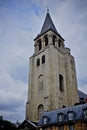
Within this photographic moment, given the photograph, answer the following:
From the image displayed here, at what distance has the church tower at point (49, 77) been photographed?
36.3m

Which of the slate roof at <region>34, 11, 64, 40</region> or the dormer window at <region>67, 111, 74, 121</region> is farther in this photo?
the slate roof at <region>34, 11, 64, 40</region>

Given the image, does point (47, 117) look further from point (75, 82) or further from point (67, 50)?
point (67, 50)

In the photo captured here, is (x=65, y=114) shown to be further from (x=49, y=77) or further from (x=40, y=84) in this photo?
(x=40, y=84)

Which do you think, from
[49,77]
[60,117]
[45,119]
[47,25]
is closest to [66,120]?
[60,117]

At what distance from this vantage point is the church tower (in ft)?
119

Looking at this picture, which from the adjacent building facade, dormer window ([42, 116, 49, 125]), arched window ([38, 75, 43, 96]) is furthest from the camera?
arched window ([38, 75, 43, 96])

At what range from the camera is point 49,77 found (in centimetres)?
3750

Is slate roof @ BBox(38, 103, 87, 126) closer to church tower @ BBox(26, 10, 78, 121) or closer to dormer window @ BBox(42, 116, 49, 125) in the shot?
dormer window @ BBox(42, 116, 49, 125)

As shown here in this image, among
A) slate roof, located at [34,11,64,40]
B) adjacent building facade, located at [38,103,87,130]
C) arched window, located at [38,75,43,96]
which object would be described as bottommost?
adjacent building facade, located at [38,103,87,130]

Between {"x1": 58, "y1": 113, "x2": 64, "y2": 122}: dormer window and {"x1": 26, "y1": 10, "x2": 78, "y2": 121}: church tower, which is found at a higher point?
{"x1": 26, "y1": 10, "x2": 78, "y2": 121}: church tower

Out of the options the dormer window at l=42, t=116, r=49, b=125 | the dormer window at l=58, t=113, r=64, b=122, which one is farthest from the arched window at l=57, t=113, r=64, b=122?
the dormer window at l=42, t=116, r=49, b=125

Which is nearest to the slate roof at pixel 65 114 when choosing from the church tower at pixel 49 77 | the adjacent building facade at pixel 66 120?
the adjacent building facade at pixel 66 120

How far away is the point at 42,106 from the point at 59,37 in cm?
1841

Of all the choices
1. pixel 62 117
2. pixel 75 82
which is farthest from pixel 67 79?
pixel 62 117
